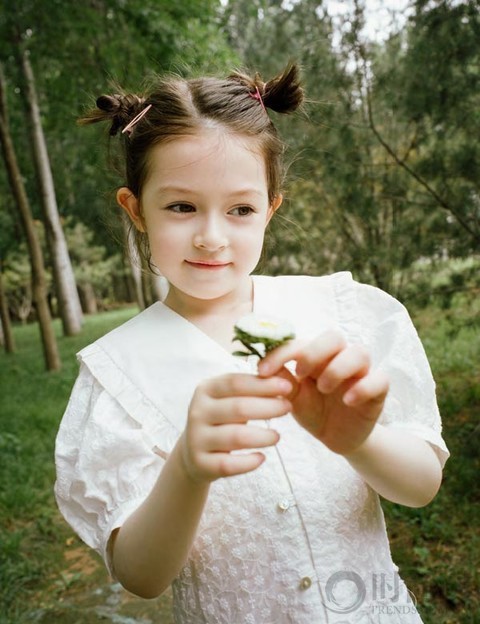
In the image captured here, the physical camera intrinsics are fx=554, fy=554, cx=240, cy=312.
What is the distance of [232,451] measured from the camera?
3.74 ft

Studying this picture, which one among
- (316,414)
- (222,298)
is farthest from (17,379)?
(316,414)

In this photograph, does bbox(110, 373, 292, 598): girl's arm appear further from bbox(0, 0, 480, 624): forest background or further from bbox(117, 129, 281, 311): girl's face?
bbox(0, 0, 480, 624): forest background

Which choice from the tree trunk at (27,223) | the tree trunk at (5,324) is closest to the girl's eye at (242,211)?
the tree trunk at (27,223)

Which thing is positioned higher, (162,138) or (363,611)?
(162,138)

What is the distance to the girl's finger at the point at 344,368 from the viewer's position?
868mm

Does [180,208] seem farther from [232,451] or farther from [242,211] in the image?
[232,451]

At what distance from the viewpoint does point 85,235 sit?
79.7 ft

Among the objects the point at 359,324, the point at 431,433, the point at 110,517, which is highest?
the point at 359,324

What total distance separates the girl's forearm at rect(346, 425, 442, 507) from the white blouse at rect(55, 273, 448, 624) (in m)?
0.06

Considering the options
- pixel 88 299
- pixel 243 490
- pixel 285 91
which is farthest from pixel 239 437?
pixel 88 299

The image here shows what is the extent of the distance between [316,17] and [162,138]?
14.6 feet

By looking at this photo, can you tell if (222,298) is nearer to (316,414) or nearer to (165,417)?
(165,417)

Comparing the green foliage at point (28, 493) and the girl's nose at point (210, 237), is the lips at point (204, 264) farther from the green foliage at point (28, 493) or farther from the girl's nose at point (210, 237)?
the green foliage at point (28, 493)

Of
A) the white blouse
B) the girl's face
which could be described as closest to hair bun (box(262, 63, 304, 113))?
the girl's face
